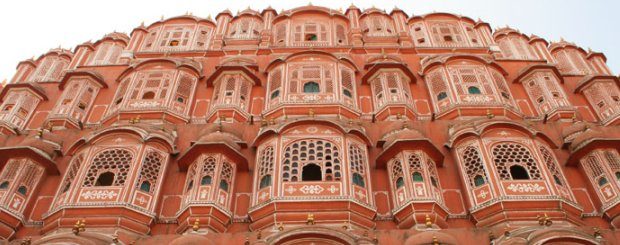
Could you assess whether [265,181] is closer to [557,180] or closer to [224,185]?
[224,185]

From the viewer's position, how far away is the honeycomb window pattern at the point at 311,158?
16828mm

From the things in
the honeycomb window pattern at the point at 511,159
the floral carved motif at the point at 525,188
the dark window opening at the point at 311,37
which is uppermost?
the dark window opening at the point at 311,37

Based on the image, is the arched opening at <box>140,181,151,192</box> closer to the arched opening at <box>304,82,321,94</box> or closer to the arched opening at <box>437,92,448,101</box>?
the arched opening at <box>304,82,321,94</box>

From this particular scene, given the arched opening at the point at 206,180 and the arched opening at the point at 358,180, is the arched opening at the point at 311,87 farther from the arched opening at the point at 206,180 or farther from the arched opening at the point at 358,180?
the arched opening at the point at 206,180

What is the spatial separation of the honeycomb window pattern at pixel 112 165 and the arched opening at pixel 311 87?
6.72m

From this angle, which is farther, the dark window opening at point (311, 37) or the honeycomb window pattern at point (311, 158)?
the dark window opening at point (311, 37)

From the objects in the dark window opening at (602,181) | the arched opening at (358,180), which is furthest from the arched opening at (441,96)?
the dark window opening at (602,181)

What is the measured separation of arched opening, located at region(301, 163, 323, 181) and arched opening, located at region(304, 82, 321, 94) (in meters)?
4.56

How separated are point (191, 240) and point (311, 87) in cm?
919

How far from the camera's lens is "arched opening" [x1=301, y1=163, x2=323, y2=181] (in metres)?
17.3

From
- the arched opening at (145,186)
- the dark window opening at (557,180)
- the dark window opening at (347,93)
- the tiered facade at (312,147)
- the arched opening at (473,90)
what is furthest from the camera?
the dark window opening at (347,93)

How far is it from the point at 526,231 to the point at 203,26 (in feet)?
60.7

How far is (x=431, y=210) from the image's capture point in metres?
15.9

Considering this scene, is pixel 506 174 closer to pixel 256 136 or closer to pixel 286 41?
pixel 256 136
